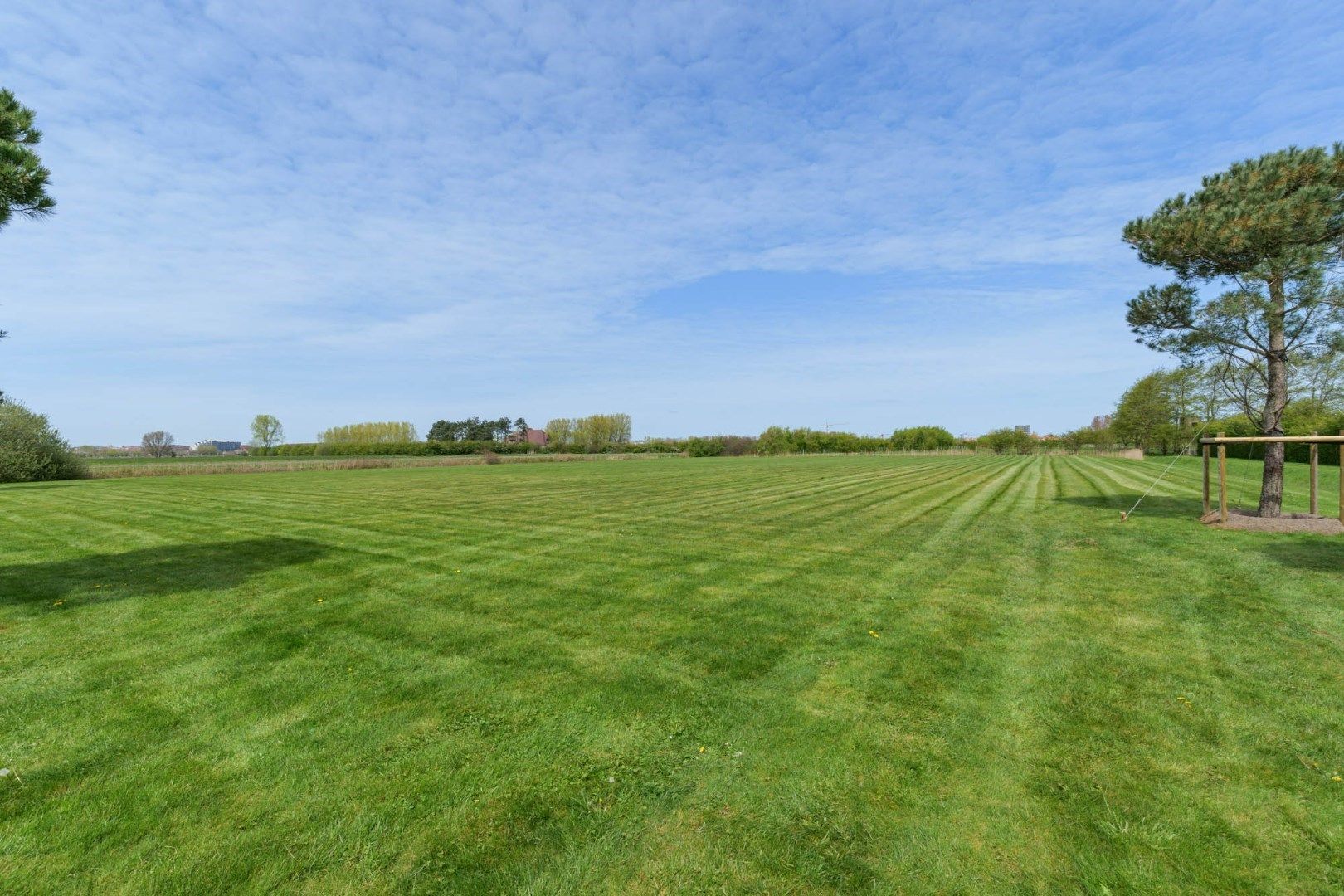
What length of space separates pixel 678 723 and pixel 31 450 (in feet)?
166

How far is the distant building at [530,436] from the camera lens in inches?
5713

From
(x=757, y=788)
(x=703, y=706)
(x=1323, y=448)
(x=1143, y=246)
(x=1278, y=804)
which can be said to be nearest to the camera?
(x=1278, y=804)

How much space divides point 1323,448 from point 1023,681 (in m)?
48.8

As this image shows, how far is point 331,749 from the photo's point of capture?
158 inches

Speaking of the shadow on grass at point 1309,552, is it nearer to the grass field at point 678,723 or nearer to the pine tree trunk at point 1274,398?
the grass field at point 678,723

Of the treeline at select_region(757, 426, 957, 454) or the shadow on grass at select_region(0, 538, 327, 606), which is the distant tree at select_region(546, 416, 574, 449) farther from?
the shadow on grass at select_region(0, 538, 327, 606)

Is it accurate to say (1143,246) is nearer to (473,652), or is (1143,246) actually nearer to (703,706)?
(703,706)

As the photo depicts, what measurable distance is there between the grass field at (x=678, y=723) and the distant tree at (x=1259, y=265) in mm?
4923

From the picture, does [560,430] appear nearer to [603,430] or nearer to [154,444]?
[603,430]

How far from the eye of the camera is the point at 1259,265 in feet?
38.7

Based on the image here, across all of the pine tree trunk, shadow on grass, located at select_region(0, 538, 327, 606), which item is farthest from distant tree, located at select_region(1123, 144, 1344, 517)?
shadow on grass, located at select_region(0, 538, 327, 606)

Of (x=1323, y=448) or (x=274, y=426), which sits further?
(x=274, y=426)

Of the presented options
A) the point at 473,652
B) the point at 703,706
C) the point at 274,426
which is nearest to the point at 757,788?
the point at 703,706

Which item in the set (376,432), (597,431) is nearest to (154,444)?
(376,432)
